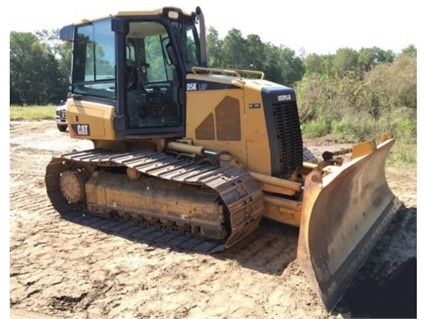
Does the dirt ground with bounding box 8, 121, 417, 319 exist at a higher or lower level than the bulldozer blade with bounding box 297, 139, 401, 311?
lower

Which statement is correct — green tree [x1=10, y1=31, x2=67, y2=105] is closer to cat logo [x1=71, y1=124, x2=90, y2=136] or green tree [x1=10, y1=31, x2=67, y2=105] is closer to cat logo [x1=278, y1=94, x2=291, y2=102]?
cat logo [x1=71, y1=124, x2=90, y2=136]

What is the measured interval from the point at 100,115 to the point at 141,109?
1.93 feet

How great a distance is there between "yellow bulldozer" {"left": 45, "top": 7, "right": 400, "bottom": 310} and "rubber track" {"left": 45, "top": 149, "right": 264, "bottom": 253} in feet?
0.06

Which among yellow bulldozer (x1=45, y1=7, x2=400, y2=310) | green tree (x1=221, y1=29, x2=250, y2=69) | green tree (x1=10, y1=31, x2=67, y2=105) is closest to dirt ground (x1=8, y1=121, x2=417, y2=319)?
yellow bulldozer (x1=45, y1=7, x2=400, y2=310)

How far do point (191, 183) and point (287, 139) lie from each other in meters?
1.44

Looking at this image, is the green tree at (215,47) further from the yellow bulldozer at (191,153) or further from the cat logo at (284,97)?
the cat logo at (284,97)

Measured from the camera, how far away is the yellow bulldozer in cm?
486

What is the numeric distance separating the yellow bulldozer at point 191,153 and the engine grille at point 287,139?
18mm

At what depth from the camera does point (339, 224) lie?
15.2 feet

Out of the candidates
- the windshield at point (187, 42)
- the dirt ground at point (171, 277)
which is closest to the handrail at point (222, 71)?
the windshield at point (187, 42)

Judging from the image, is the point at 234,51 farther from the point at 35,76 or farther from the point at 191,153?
the point at 191,153

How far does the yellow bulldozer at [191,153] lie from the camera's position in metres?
4.86

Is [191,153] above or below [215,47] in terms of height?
below

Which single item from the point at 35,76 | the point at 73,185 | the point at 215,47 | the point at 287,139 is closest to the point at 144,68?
the point at 73,185
